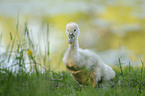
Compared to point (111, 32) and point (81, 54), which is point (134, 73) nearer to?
point (81, 54)

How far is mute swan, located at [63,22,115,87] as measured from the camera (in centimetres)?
455

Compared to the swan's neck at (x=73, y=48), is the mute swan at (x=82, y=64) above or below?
below

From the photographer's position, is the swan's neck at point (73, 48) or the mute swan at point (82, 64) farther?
the swan's neck at point (73, 48)

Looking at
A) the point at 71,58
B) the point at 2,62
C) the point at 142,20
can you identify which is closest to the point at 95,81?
the point at 71,58

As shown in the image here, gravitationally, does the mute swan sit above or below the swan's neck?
below

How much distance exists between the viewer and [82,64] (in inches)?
180

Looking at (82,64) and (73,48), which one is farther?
(73,48)

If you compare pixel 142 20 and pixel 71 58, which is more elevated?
pixel 142 20

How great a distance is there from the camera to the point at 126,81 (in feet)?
14.2

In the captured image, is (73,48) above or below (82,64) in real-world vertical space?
above

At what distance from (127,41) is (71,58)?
12.4m

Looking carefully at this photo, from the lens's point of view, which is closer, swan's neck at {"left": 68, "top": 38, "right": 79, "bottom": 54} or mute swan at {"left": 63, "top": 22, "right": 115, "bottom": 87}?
mute swan at {"left": 63, "top": 22, "right": 115, "bottom": 87}

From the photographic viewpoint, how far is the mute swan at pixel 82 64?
4551 millimetres

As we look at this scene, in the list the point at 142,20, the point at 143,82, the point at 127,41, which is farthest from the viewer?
the point at 142,20
